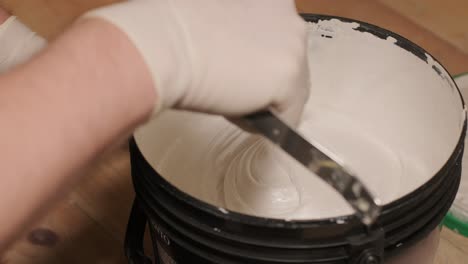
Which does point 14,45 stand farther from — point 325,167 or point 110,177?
point 325,167

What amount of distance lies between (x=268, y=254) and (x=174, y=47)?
0.63 ft

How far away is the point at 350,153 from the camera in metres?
0.79

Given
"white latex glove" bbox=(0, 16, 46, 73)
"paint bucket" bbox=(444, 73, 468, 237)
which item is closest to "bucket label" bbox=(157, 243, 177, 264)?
"white latex glove" bbox=(0, 16, 46, 73)

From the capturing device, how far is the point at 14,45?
32.2 inches

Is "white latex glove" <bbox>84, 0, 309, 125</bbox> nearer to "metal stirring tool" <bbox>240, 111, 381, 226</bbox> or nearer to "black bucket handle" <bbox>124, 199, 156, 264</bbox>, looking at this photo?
"metal stirring tool" <bbox>240, 111, 381, 226</bbox>

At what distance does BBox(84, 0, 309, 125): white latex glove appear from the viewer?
487 millimetres

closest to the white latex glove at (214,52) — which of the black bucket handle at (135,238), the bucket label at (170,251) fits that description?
the bucket label at (170,251)

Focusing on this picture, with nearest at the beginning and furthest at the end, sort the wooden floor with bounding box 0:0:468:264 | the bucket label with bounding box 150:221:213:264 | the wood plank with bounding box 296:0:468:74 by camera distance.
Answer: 1. the bucket label with bounding box 150:221:213:264
2. the wooden floor with bounding box 0:0:468:264
3. the wood plank with bounding box 296:0:468:74

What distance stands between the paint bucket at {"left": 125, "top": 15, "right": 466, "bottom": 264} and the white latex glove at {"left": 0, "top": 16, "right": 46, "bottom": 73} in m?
0.19

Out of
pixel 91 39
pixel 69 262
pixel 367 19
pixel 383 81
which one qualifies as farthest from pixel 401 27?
pixel 91 39

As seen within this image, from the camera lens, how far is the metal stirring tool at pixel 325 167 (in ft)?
1.66

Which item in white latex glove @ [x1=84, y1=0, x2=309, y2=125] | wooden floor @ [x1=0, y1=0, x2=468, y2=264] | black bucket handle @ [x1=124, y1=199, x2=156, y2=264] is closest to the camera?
white latex glove @ [x1=84, y1=0, x2=309, y2=125]

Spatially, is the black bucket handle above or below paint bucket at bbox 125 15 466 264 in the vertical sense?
below

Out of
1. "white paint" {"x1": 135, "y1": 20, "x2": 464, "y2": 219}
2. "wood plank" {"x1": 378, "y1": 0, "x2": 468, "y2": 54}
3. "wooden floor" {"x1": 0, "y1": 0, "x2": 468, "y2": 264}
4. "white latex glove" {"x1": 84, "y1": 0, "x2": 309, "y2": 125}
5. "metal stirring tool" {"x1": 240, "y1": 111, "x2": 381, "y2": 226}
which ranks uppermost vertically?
"white latex glove" {"x1": 84, "y1": 0, "x2": 309, "y2": 125}
